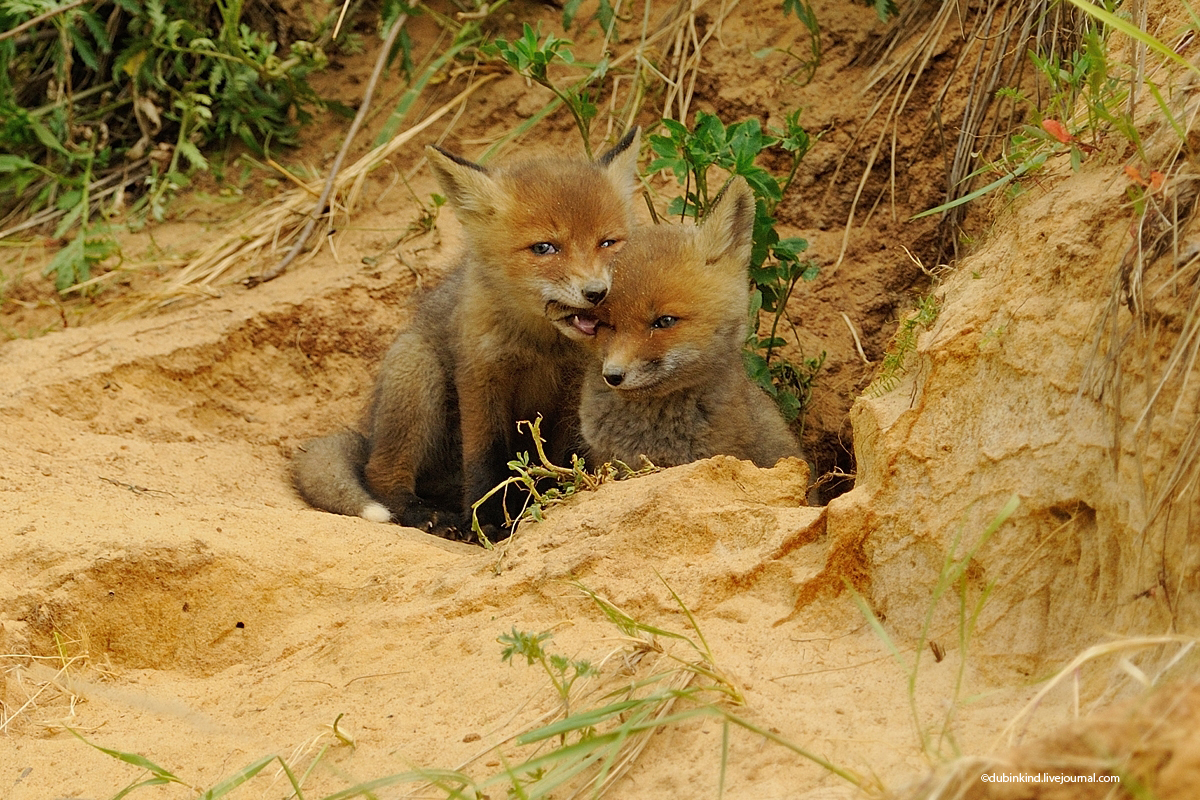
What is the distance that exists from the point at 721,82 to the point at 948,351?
3.34m

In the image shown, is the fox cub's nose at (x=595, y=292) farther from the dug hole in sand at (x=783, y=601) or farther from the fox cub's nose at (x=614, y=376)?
the dug hole in sand at (x=783, y=601)

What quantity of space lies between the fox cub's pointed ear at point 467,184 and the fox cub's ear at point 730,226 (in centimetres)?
97

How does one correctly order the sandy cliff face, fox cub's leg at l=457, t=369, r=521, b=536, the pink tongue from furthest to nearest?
1. fox cub's leg at l=457, t=369, r=521, b=536
2. the pink tongue
3. the sandy cliff face

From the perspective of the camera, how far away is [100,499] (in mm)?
3596

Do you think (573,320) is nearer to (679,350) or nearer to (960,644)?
(679,350)

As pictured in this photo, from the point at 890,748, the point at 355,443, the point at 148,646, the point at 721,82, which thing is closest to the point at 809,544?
the point at 890,748

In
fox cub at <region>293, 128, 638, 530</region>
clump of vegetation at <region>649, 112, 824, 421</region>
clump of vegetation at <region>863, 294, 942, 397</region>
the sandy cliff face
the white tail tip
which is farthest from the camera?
the white tail tip

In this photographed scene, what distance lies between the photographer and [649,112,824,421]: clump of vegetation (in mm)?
4004

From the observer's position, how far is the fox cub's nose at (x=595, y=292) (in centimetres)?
374

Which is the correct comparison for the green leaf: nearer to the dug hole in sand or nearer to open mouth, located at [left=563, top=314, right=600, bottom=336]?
the dug hole in sand

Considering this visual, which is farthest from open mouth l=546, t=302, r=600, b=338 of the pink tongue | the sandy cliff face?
the sandy cliff face

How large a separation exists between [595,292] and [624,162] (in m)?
0.97

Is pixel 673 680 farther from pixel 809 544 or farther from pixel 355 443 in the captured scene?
pixel 355 443

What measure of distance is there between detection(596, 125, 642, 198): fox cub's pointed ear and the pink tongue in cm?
74
